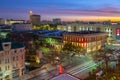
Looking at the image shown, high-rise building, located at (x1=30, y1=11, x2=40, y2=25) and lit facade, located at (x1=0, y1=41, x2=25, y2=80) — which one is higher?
high-rise building, located at (x1=30, y1=11, x2=40, y2=25)

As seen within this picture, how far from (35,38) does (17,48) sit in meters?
27.5

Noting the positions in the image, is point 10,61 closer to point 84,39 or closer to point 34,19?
point 84,39

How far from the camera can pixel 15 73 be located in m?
24.7

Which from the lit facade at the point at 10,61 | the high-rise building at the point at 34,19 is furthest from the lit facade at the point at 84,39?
the high-rise building at the point at 34,19

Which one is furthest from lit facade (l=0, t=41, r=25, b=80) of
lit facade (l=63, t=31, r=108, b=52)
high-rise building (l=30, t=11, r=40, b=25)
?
high-rise building (l=30, t=11, r=40, b=25)

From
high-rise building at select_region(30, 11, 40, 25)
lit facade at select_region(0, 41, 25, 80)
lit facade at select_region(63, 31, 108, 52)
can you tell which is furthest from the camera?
high-rise building at select_region(30, 11, 40, 25)

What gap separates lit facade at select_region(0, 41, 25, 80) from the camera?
23.4 meters

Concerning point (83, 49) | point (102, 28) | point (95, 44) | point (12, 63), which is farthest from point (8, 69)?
point (102, 28)

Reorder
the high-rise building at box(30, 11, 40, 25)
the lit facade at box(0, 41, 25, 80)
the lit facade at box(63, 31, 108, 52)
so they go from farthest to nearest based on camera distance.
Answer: the high-rise building at box(30, 11, 40, 25)
the lit facade at box(63, 31, 108, 52)
the lit facade at box(0, 41, 25, 80)

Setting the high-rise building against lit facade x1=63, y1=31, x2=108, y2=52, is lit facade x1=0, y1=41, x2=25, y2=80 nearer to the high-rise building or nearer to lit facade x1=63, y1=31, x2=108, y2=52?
lit facade x1=63, y1=31, x2=108, y2=52

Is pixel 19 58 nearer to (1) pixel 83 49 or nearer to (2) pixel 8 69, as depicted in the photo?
(2) pixel 8 69

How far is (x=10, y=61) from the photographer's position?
79.4 feet

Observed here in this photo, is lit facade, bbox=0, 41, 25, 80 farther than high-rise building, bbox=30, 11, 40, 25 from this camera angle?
No

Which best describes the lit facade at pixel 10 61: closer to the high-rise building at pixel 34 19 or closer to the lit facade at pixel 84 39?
the lit facade at pixel 84 39
